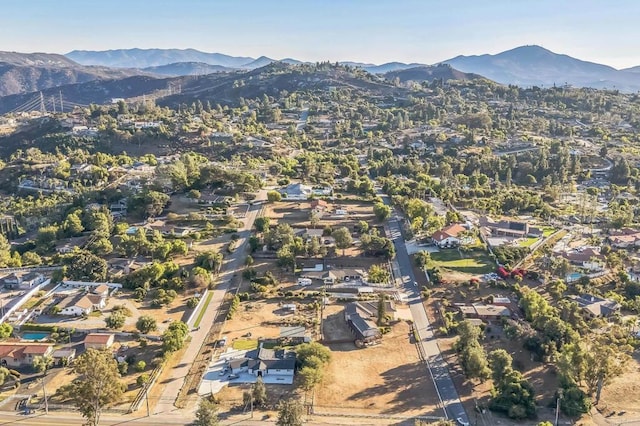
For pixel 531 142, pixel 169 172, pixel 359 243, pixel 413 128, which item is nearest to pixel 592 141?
pixel 531 142

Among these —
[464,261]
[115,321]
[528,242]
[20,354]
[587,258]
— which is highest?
[587,258]

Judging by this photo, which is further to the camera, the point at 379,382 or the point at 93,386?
the point at 379,382

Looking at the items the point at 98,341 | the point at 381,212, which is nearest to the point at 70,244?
the point at 98,341

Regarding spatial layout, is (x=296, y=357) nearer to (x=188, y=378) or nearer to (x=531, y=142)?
(x=188, y=378)

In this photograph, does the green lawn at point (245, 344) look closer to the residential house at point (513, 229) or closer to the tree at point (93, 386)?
the tree at point (93, 386)

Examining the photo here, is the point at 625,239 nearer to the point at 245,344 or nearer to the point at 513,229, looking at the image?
the point at 513,229

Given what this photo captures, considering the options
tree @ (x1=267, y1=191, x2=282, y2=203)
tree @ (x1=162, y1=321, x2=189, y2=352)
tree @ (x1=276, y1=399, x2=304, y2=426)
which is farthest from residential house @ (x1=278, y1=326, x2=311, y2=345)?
tree @ (x1=267, y1=191, x2=282, y2=203)

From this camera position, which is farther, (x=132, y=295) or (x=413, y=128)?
(x=413, y=128)
